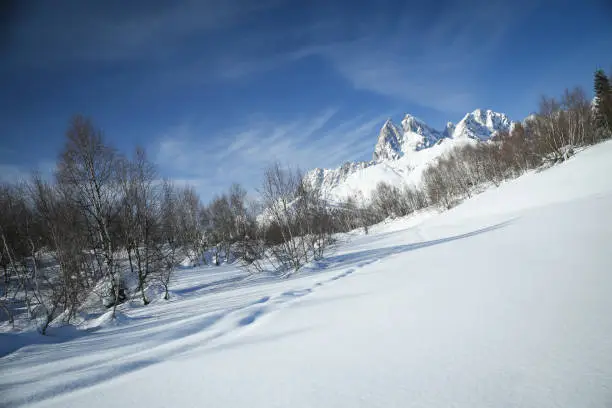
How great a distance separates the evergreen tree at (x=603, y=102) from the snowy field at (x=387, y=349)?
5016 centimetres

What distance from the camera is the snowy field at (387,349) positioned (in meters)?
2.02

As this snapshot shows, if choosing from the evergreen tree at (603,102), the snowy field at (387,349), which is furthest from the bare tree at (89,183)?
the evergreen tree at (603,102)

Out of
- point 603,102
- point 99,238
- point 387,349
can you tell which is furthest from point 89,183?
point 603,102

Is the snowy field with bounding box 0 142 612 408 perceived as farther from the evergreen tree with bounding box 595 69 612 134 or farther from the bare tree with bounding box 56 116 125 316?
the evergreen tree with bounding box 595 69 612 134

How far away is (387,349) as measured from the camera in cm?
281

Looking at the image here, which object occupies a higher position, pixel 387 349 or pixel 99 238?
pixel 99 238

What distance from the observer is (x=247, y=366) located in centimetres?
310

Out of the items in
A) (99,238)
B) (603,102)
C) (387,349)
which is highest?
(603,102)

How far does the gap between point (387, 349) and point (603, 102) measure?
5837 centimetres

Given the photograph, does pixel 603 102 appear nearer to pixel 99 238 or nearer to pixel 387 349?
pixel 387 349

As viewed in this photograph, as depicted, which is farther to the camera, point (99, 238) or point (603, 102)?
point (603, 102)

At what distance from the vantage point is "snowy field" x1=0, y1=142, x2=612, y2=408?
2.02 meters

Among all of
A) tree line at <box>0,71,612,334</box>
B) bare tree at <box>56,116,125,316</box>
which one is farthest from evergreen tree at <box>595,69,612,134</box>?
bare tree at <box>56,116,125,316</box>

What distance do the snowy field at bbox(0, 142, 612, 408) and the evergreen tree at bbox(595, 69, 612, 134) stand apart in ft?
165
